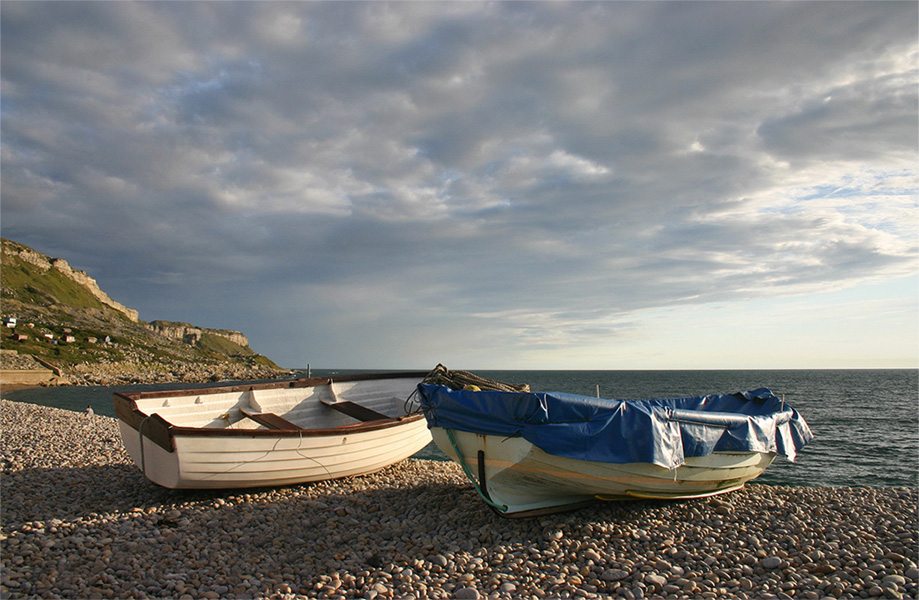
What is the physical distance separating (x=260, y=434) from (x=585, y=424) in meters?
5.62

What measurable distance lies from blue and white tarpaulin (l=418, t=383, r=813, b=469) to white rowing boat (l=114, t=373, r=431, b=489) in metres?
2.56

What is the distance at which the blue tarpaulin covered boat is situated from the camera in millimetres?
7277

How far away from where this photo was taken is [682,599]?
18.6 ft

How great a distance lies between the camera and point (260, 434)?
873 centimetres

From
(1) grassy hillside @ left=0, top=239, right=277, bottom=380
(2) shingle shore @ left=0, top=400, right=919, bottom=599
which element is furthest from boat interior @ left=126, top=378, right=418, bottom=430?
(1) grassy hillside @ left=0, top=239, right=277, bottom=380

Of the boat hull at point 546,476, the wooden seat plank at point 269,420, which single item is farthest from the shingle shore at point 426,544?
the wooden seat plank at point 269,420

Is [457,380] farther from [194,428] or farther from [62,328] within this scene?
[62,328]

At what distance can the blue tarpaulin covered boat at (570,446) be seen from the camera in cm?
728

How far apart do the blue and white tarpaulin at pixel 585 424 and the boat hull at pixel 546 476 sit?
213mm

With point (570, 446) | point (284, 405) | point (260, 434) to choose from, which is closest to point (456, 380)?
point (570, 446)

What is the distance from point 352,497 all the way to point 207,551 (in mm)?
2886

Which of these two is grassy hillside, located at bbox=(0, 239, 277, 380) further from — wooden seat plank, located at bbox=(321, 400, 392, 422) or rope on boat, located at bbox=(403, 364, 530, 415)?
rope on boat, located at bbox=(403, 364, 530, 415)

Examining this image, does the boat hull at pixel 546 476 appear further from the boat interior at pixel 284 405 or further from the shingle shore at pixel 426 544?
the boat interior at pixel 284 405

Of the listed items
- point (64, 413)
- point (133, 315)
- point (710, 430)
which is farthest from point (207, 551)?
point (133, 315)
